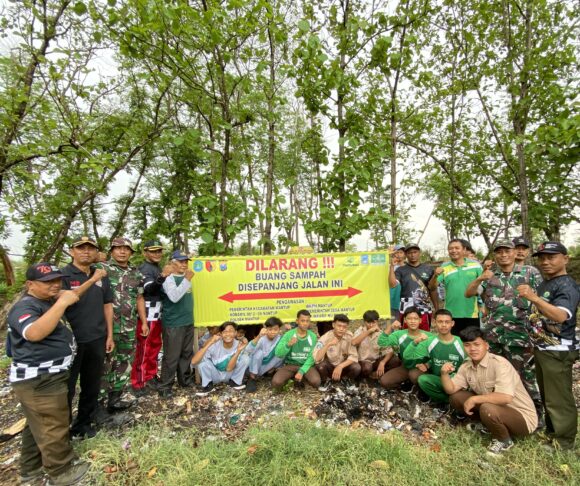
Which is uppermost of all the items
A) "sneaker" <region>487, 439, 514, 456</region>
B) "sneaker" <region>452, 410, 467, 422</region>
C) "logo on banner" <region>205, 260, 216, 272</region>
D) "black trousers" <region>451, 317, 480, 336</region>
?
"logo on banner" <region>205, 260, 216, 272</region>

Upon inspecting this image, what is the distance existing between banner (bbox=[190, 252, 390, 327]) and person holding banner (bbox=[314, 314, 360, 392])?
19.5 inches

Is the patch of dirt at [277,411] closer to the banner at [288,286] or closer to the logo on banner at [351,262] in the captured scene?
the banner at [288,286]

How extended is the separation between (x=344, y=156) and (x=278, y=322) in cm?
338

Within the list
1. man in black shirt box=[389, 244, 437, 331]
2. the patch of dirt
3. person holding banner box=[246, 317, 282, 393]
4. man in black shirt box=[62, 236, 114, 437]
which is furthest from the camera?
man in black shirt box=[389, 244, 437, 331]

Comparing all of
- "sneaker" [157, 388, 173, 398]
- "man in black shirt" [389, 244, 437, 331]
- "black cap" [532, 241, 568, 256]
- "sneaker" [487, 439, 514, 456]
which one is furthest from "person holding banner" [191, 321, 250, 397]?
"black cap" [532, 241, 568, 256]

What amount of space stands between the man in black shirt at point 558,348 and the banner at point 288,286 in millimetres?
2378

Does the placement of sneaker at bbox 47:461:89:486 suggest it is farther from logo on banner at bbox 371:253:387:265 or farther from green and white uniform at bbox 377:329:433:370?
logo on banner at bbox 371:253:387:265

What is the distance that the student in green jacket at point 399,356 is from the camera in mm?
4639

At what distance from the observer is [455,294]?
16.3 ft

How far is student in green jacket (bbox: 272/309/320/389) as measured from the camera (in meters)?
4.91

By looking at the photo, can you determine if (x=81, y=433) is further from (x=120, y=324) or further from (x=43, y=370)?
(x=43, y=370)

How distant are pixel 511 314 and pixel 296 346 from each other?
10.3 ft

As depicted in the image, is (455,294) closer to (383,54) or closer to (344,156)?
(344,156)

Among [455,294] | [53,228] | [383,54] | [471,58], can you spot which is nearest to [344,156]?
[383,54]
